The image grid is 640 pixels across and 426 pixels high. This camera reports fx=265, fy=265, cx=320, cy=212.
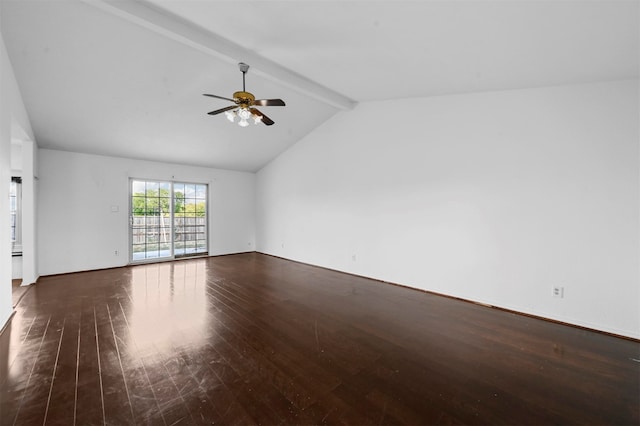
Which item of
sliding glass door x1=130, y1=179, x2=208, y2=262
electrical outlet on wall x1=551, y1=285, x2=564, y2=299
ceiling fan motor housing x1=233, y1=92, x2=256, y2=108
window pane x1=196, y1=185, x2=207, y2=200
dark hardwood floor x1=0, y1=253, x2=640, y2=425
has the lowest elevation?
dark hardwood floor x1=0, y1=253, x2=640, y2=425

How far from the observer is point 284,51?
3.09 meters

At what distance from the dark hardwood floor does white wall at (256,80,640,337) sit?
0.47 meters

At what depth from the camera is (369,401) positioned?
170cm

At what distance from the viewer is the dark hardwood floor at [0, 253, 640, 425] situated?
1.62 meters

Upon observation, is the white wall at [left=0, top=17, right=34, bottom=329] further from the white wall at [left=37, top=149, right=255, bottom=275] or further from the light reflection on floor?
the white wall at [left=37, top=149, right=255, bottom=275]

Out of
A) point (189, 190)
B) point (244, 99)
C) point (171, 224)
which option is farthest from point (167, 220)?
point (244, 99)

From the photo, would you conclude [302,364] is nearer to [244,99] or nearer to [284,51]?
[244,99]

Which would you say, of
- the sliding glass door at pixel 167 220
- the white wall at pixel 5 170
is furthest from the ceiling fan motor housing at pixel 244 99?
the sliding glass door at pixel 167 220

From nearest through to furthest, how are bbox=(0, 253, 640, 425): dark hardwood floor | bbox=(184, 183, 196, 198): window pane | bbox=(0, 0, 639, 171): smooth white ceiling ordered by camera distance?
bbox=(0, 253, 640, 425): dark hardwood floor, bbox=(0, 0, 639, 171): smooth white ceiling, bbox=(184, 183, 196, 198): window pane

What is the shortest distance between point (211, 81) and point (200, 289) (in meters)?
3.09

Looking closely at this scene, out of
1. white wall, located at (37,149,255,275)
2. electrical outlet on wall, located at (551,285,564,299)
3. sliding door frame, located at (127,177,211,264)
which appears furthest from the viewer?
sliding door frame, located at (127,177,211,264)

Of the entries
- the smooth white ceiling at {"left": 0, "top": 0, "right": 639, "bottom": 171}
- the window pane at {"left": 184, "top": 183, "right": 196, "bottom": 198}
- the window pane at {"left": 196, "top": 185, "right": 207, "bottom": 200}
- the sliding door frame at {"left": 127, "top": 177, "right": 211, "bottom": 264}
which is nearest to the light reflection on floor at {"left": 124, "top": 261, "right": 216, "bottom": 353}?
the sliding door frame at {"left": 127, "top": 177, "right": 211, "bottom": 264}

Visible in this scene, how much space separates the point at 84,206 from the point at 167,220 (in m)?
1.57

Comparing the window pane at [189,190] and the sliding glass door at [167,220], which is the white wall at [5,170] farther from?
the window pane at [189,190]
